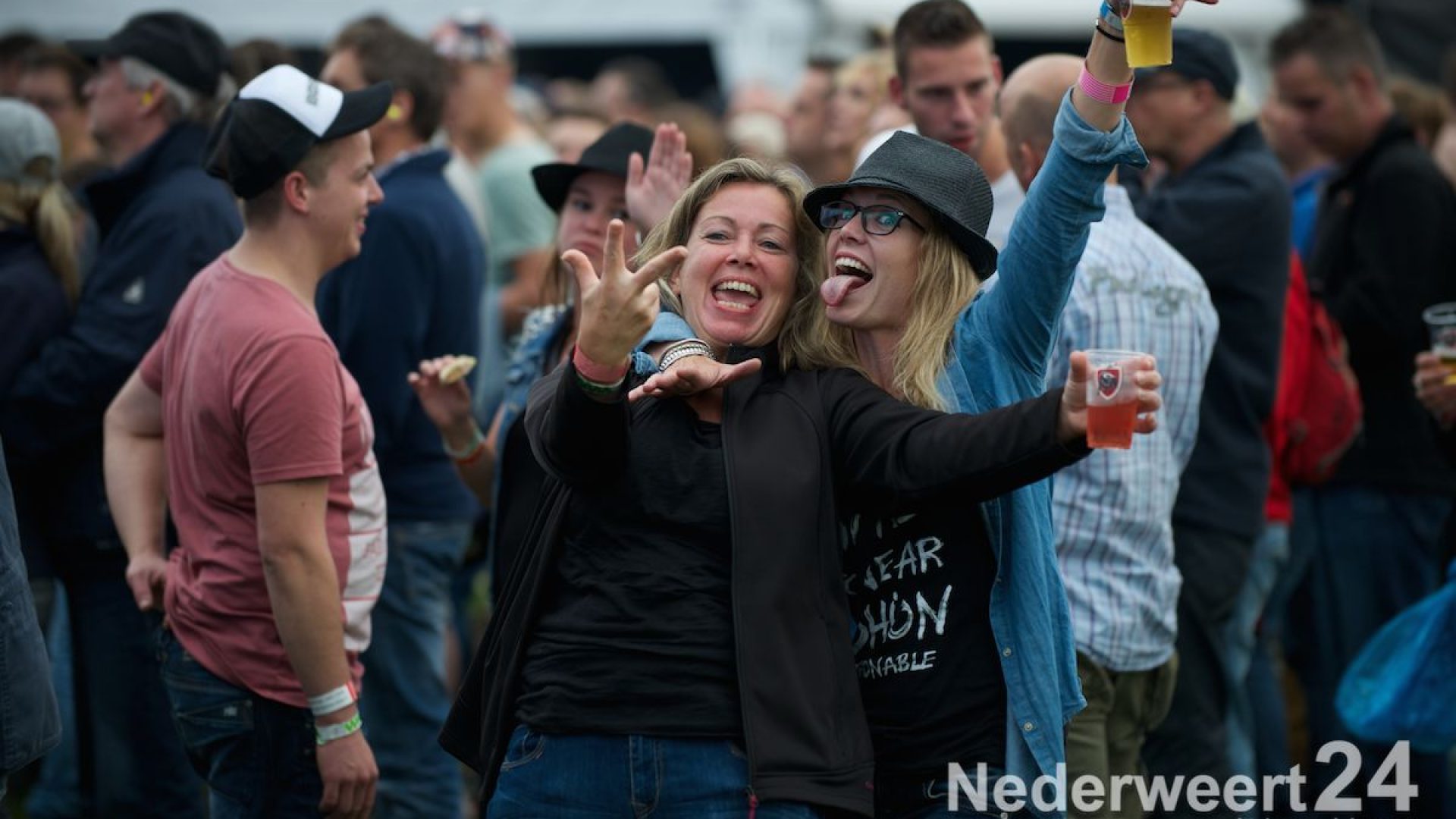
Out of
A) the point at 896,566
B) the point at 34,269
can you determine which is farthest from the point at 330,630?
the point at 34,269

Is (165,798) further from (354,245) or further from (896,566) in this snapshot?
(896,566)

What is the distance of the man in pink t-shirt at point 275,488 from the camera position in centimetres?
363

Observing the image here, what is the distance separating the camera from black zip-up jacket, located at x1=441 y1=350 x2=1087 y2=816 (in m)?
2.80

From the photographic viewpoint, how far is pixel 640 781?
2857 mm

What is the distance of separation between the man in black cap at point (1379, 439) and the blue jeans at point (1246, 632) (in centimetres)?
41

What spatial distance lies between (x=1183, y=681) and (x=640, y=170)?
2.02m

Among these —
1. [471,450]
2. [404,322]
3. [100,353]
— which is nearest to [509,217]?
[404,322]

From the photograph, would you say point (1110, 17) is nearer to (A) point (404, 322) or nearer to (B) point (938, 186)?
(B) point (938, 186)

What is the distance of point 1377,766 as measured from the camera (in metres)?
5.57

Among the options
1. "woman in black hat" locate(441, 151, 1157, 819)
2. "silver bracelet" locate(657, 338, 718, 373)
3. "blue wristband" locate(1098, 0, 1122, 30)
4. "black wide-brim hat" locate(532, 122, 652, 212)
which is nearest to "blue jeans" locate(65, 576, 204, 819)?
"black wide-brim hat" locate(532, 122, 652, 212)

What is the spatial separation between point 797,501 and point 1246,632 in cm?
273

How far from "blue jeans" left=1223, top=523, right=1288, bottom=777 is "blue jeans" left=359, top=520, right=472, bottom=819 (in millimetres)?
2420

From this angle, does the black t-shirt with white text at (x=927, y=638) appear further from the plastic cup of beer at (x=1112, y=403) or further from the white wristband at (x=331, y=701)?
the white wristband at (x=331, y=701)

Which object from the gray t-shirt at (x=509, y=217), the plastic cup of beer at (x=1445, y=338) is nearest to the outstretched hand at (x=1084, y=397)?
the plastic cup of beer at (x=1445, y=338)
